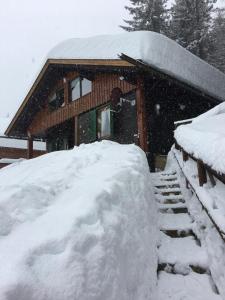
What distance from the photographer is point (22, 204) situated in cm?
292

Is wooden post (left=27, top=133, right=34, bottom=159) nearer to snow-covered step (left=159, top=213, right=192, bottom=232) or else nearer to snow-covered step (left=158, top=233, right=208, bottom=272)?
snow-covered step (left=159, top=213, right=192, bottom=232)

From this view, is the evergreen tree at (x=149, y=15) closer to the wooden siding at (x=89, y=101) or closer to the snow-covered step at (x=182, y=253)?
the wooden siding at (x=89, y=101)

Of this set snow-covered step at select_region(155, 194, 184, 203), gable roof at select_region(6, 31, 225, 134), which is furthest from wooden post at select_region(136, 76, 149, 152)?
snow-covered step at select_region(155, 194, 184, 203)

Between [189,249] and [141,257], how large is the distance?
105 centimetres

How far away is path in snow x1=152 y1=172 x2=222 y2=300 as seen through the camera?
3244mm

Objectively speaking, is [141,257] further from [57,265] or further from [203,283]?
[57,265]

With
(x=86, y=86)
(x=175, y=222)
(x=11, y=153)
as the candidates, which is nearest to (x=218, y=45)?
(x=86, y=86)

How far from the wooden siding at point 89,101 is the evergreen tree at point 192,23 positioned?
12484 millimetres

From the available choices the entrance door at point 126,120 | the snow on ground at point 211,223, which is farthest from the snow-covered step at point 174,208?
the entrance door at point 126,120

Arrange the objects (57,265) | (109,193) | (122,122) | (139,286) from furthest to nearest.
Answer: (122,122) < (109,193) < (139,286) < (57,265)

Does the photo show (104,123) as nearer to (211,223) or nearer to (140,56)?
(140,56)

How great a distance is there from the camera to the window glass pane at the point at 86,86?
14.6 m

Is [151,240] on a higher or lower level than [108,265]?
lower

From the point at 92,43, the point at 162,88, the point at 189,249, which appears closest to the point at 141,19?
the point at 92,43
